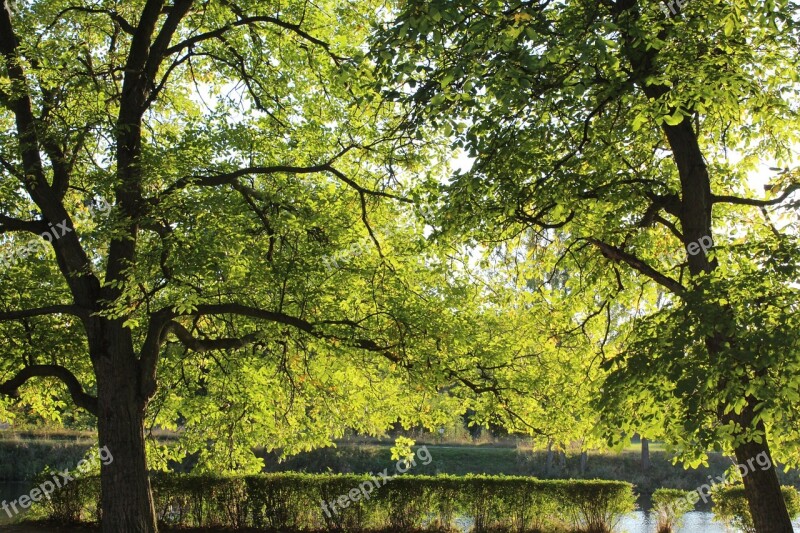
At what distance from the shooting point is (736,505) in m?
14.2

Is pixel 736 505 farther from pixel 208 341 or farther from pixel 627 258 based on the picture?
pixel 208 341

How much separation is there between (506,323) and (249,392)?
4.22m

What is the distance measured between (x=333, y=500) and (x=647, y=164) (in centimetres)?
867

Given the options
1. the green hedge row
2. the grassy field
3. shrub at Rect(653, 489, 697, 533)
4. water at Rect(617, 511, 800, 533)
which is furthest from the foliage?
the grassy field

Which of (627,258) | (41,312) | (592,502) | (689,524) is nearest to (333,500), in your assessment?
(592,502)

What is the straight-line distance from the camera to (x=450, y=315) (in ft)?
30.9

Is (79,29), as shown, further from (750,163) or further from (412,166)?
(750,163)

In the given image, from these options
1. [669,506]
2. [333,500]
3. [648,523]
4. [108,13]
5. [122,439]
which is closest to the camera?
[122,439]

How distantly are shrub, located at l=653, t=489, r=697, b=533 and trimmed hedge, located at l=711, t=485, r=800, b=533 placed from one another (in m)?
0.70

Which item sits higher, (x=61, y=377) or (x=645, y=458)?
(x=61, y=377)

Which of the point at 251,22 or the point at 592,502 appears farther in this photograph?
the point at 592,502

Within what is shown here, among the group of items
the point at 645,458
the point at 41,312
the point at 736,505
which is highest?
the point at 41,312

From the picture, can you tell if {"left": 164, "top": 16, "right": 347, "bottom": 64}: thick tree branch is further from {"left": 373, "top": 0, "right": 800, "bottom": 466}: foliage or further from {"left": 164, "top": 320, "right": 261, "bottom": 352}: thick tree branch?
{"left": 164, "top": 320, "right": 261, "bottom": 352}: thick tree branch

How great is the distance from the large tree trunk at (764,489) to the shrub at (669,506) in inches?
280
